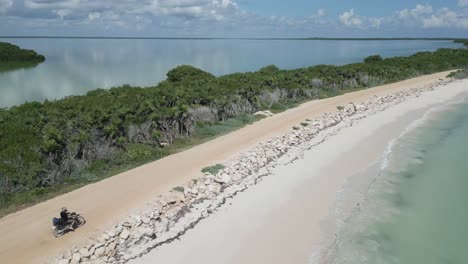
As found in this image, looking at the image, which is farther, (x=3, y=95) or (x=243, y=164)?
(x=3, y=95)

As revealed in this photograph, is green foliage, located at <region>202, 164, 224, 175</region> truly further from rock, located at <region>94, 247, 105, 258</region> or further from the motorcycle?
rock, located at <region>94, 247, 105, 258</region>

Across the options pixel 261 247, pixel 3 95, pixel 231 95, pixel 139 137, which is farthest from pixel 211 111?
pixel 3 95

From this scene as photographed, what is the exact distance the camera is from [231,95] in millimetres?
26531

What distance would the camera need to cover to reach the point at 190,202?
1249 cm

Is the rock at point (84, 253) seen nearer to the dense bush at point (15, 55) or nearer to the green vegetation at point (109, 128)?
the green vegetation at point (109, 128)

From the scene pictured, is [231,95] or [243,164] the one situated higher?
[231,95]

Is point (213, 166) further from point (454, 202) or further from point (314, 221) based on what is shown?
point (454, 202)

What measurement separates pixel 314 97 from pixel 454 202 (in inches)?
826

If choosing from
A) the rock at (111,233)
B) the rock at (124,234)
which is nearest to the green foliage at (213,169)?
the rock at (124,234)

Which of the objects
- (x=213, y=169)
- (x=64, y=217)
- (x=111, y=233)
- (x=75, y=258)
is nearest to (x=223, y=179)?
(x=213, y=169)

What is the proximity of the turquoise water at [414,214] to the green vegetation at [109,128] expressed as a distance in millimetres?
9473

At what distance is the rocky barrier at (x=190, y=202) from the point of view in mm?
9734

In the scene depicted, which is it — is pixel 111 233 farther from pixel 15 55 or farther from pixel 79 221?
pixel 15 55

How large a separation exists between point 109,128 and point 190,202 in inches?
258
